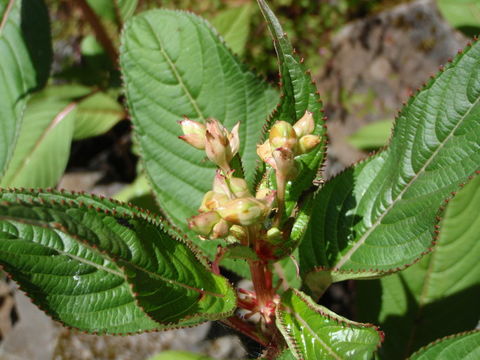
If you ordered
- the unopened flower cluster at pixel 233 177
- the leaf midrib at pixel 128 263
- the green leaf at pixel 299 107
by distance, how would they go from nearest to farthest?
the leaf midrib at pixel 128 263, the unopened flower cluster at pixel 233 177, the green leaf at pixel 299 107

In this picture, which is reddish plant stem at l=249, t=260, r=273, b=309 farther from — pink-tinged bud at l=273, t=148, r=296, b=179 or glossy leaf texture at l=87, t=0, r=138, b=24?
glossy leaf texture at l=87, t=0, r=138, b=24

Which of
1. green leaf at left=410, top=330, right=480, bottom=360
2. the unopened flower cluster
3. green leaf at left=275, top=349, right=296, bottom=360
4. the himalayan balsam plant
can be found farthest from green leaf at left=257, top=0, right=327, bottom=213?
green leaf at left=410, top=330, right=480, bottom=360

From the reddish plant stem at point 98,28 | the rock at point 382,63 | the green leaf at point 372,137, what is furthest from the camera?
the rock at point 382,63

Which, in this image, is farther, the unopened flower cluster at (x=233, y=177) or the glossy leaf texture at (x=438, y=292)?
the glossy leaf texture at (x=438, y=292)

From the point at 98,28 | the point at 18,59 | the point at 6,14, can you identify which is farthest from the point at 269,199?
the point at 98,28

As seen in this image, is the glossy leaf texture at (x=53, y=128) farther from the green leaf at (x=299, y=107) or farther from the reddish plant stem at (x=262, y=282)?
the green leaf at (x=299, y=107)

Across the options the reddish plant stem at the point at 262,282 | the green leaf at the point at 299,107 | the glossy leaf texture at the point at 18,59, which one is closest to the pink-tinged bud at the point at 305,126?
the green leaf at the point at 299,107

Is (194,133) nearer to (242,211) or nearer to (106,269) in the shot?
(242,211)
